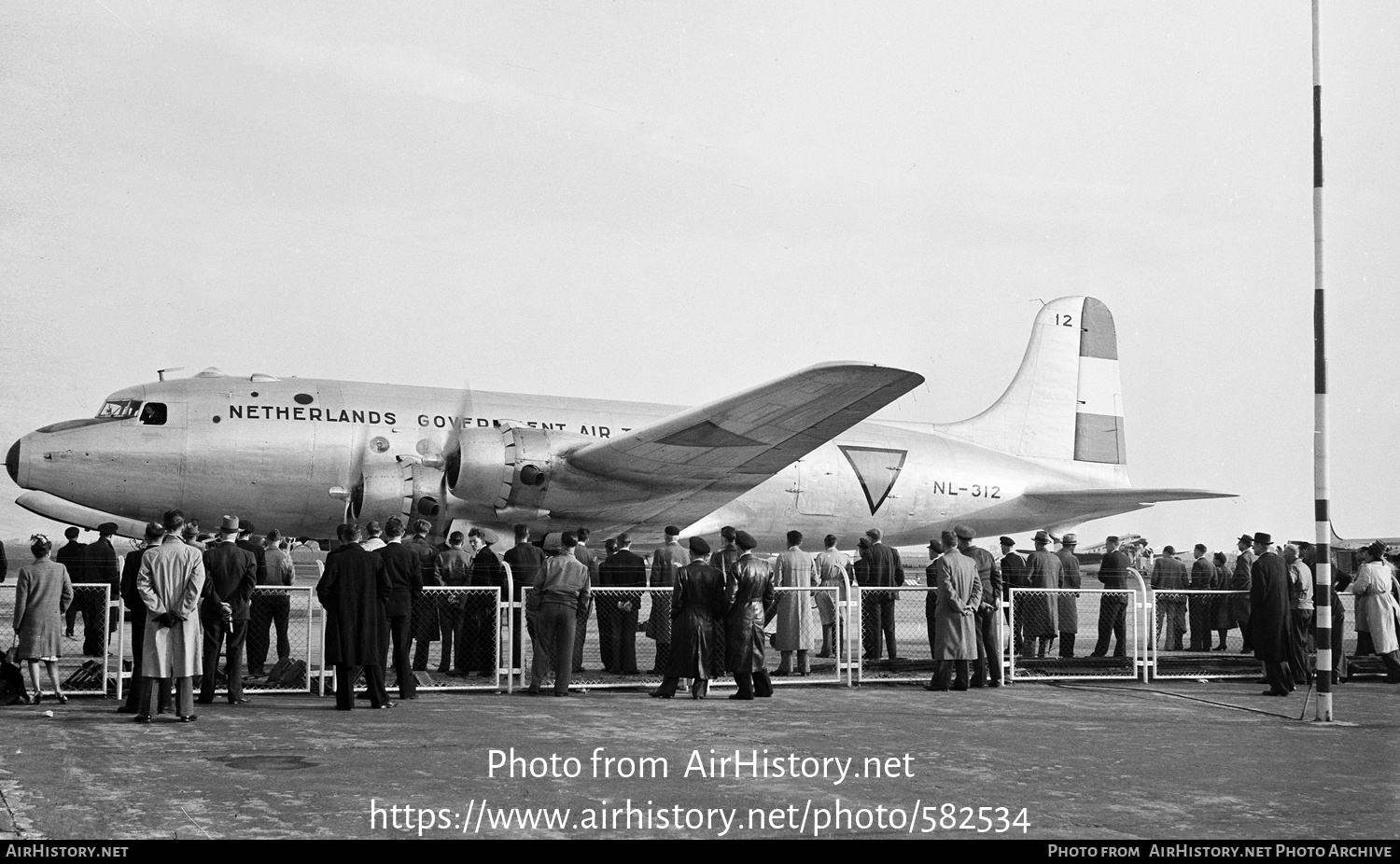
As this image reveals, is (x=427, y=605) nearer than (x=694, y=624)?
No

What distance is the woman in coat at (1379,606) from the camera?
13633mm

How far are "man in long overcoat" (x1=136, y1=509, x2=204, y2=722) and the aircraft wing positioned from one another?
8119 millimetres

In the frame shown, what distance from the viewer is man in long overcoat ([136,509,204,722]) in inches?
364

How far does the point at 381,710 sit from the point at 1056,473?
18086 mm

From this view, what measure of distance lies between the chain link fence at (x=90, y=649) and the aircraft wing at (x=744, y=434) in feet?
23.4

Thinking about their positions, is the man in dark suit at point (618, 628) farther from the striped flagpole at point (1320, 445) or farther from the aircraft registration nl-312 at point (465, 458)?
the striped flagpole at point (1320, 445)

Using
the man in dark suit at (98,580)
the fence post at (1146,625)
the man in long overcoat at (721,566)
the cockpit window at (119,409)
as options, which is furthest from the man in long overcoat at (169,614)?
the cockpit window at (119,409)

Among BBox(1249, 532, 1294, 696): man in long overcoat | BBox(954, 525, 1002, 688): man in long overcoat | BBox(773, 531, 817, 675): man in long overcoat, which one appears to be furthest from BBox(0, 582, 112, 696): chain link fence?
BBox(1249, 532, 1294, 696): man in long overcoat

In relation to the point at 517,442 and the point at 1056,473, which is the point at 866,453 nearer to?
the point at 1056,473

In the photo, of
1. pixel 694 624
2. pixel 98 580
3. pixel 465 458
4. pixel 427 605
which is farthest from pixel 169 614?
pixel 465 458

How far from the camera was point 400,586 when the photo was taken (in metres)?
10.8

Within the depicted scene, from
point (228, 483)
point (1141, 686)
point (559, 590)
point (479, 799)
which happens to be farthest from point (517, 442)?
point (479, 799)

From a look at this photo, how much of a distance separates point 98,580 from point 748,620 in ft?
26.0

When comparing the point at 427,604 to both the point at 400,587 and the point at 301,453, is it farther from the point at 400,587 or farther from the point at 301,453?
the point at 301,453
